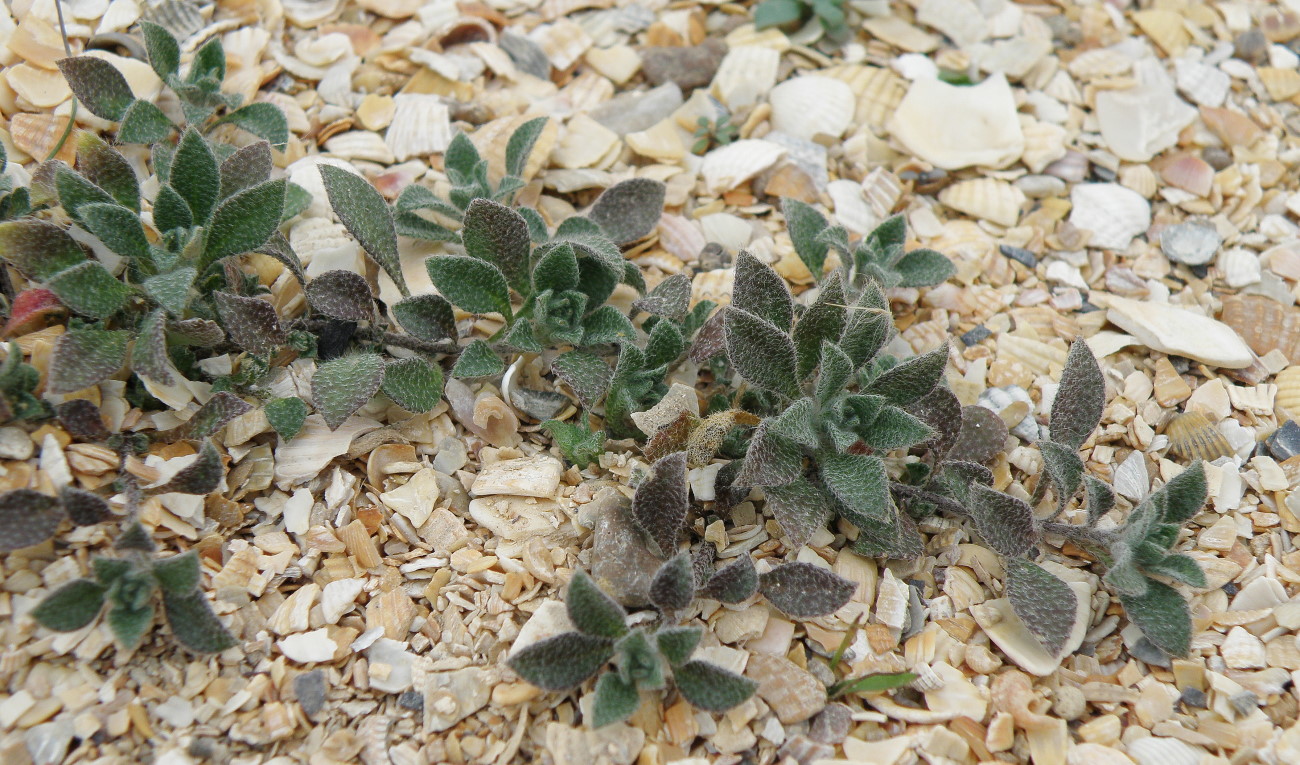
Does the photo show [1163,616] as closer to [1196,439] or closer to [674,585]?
[1196,439]

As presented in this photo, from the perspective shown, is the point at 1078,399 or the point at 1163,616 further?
the point at 1078,399

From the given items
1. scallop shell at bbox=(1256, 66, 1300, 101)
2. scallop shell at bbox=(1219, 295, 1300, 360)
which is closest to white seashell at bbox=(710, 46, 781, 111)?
scallop shell at bbox=(1219, 295, 1300, 360)

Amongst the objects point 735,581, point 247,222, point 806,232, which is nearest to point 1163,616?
point 735,581

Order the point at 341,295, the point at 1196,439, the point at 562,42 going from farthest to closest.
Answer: the point at 562,42 < the point at 1196,439 < the point at 341,295

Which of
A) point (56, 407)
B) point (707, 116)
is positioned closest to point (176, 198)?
point (56, 407)

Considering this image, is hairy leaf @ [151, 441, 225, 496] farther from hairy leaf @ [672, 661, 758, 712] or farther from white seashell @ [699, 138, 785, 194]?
white seashell @ [699, 138, 785, 194]

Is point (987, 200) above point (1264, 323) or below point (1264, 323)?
above

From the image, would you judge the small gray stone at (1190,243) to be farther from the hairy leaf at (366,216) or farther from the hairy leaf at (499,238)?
the hairy leaf at (366,216)
